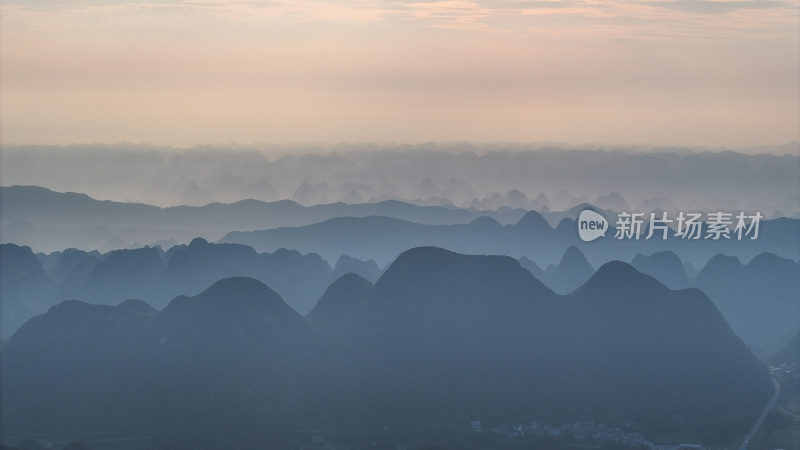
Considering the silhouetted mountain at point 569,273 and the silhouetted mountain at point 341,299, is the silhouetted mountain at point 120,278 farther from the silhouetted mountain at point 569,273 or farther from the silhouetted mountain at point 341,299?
the silhouetted mountain at point 569,273

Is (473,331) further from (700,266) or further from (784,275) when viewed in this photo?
(700,266)

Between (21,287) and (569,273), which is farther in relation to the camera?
Result: (569,273)

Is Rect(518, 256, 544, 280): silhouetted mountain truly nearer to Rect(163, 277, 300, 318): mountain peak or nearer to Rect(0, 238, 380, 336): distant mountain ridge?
Rect(0, 238, 380, 336): distant mountain ridge

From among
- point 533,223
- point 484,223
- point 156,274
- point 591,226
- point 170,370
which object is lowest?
point 170,370

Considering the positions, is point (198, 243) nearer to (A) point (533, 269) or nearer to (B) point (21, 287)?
(B) point (21, 287)

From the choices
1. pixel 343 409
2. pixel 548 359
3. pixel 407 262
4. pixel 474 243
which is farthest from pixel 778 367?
pixel 474 243

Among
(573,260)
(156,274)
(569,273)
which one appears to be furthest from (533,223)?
(156,274)
